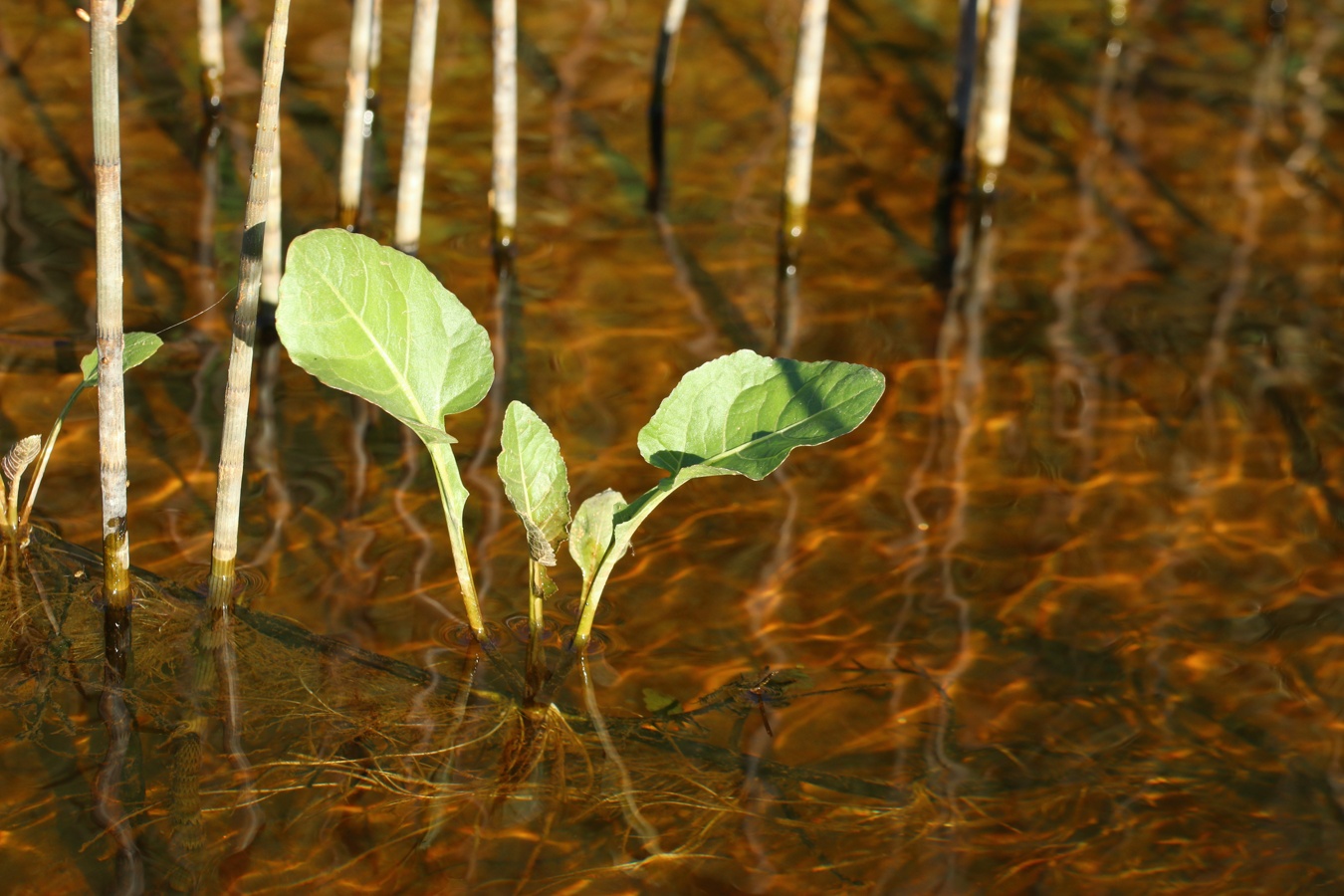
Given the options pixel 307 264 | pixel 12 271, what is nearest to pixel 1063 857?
pixel 307 264

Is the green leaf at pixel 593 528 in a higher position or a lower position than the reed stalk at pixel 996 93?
lower

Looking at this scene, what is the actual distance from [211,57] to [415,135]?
1.52 metres

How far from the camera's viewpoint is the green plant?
2373 mm

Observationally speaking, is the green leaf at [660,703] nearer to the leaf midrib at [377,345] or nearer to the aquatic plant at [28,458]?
the leaf midrib at [377,345]

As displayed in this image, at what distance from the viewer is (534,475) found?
251cm

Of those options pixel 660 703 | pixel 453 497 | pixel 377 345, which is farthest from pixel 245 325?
pixel 660 703

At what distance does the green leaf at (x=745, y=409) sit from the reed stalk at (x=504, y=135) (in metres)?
1.83

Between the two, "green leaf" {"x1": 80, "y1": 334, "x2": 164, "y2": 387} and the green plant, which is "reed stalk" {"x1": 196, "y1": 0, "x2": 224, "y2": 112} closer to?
"green leaf" {"x1": 80, "y1": 334, "x2": 164, "y2": 387}

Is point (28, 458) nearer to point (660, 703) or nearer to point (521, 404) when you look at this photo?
point (521, 404)

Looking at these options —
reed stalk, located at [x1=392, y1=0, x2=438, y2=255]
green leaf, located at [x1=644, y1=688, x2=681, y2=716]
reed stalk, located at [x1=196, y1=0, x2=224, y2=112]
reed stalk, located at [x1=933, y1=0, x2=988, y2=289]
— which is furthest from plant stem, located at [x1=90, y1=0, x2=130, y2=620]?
reed stalk, located at [x1=933, y1=0, x2=988, y2=289]

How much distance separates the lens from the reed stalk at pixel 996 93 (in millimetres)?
4469

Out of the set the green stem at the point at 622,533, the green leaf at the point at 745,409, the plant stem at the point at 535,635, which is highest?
the green leaf at the point at 745,409

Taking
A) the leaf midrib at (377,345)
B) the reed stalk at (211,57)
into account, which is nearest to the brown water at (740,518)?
the reed stalk at (211,57)

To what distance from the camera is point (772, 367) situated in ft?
8.33
